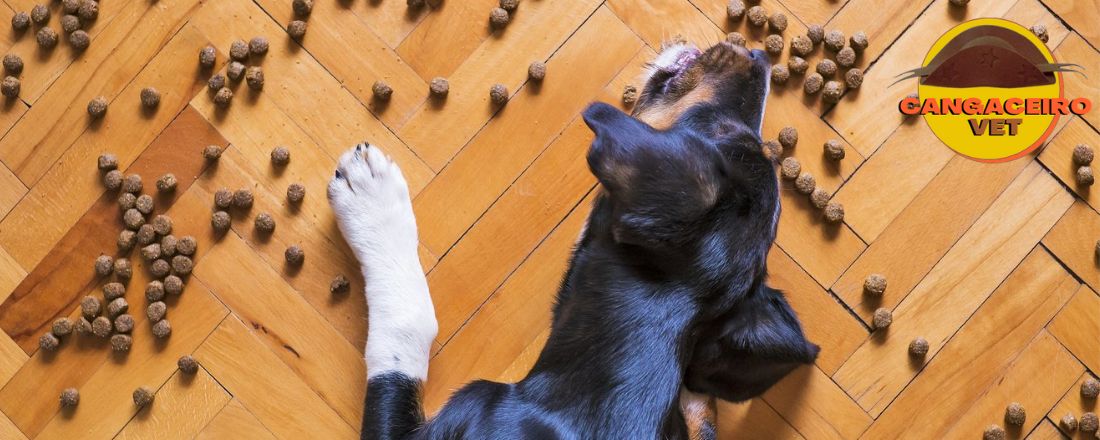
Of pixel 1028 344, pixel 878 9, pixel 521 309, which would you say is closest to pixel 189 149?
pixel 521 309

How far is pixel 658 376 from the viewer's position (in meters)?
2.21

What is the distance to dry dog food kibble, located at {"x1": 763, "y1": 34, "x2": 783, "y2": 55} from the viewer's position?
303 cm

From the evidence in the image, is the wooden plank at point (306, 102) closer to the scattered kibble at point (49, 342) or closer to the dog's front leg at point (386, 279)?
the dog's front leg at point (386, 279)

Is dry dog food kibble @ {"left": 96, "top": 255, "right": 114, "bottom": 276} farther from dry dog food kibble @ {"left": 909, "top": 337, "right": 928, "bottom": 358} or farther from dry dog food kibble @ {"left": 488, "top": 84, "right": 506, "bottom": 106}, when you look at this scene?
dry dog food kibble @ {"left": 909, "top": 337, "right": 928, "bottom": 358}

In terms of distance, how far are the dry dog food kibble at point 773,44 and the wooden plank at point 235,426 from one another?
1.92m

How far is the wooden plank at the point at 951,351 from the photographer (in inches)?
119

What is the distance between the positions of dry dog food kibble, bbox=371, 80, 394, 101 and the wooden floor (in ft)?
0.12

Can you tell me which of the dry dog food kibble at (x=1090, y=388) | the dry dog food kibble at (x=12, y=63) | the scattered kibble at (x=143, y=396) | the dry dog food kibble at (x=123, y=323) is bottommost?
the scattered kibble at (x=143, y=396)

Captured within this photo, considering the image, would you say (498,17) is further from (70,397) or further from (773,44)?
(70,397)

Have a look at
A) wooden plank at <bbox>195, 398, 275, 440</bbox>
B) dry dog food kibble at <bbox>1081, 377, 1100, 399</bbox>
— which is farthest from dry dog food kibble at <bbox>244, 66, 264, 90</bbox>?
dry dog food kibble at <bbox>1081, 377, 1100, 399</bbox>

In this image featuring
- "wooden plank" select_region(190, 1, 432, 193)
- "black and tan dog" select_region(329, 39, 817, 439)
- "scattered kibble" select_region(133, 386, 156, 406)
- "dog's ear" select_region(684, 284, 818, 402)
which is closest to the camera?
"black and tan dog" select_region(329, 39, 817, 439)

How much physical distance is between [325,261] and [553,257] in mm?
693

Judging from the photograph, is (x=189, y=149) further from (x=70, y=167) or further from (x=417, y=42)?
(x=417, y=42)

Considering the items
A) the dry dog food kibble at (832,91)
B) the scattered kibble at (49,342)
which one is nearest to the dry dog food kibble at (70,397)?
the scattered kibble at (49,342)
